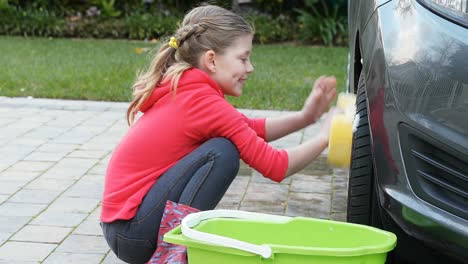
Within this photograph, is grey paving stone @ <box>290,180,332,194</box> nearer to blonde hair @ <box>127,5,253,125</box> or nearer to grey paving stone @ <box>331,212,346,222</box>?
grey paving stone @ <box>331,212,346,222</box>

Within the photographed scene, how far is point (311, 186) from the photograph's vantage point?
4.16 meters

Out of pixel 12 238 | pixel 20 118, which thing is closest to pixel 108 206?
pixel 12 238

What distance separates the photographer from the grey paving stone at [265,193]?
391cm

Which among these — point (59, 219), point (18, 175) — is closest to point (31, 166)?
point (18, 175)

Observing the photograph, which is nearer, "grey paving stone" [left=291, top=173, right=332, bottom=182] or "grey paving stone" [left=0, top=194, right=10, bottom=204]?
"grey paving stone" [left=0, top=194, right=10, bottom=204]

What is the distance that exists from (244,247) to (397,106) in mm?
620

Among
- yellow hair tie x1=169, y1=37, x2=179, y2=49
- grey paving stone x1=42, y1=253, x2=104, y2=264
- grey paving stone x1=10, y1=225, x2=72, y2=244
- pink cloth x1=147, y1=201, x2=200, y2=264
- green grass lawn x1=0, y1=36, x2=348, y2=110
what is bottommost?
green grass lawn x1=0, y1=36, x2=348, y2=110

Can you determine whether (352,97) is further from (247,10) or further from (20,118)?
(247,10)

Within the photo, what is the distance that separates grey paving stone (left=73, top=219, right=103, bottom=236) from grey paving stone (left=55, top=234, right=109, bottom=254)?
4cm

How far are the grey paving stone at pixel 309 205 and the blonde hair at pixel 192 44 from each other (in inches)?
46.3

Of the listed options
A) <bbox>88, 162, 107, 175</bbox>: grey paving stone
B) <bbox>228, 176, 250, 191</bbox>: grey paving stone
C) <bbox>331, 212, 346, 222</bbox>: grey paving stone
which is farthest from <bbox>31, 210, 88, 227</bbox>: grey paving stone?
<bbox>331, 212, 346, 222</bbox>: grey paving stone

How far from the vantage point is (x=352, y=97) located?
306 centimetres

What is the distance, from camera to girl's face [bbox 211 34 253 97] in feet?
9.12

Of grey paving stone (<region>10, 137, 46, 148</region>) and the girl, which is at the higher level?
the girl
